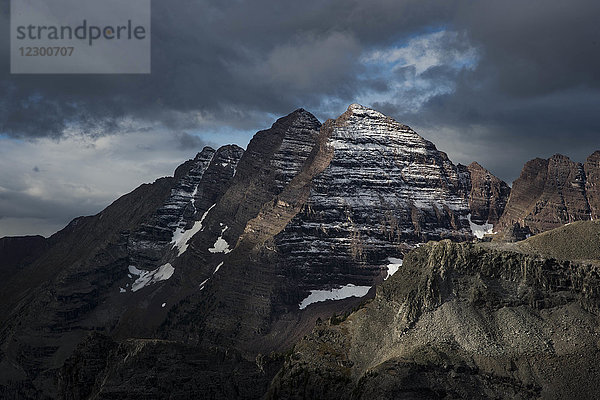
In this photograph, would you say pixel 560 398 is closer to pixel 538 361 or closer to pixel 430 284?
pixel 538 361

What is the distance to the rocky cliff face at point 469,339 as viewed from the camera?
166m

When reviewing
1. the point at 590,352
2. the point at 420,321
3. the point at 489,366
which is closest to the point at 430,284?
the point at 420,321

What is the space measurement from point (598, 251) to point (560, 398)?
160ft

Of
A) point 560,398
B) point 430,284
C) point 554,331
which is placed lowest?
point 560,398

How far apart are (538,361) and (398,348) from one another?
99.3 ft

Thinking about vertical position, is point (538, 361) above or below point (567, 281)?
below

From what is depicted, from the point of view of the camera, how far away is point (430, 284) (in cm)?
19062

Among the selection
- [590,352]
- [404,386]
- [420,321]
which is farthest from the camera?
[420,321]

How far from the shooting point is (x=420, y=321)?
612ft

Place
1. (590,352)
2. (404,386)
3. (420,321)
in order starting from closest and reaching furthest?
(404,386), (590,352), (420,321)

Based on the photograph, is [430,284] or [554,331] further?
[430,284]

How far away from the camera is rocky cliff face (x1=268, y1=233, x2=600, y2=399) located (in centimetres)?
16588

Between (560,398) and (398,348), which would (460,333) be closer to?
(398,348)

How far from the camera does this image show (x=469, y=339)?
177375mm
